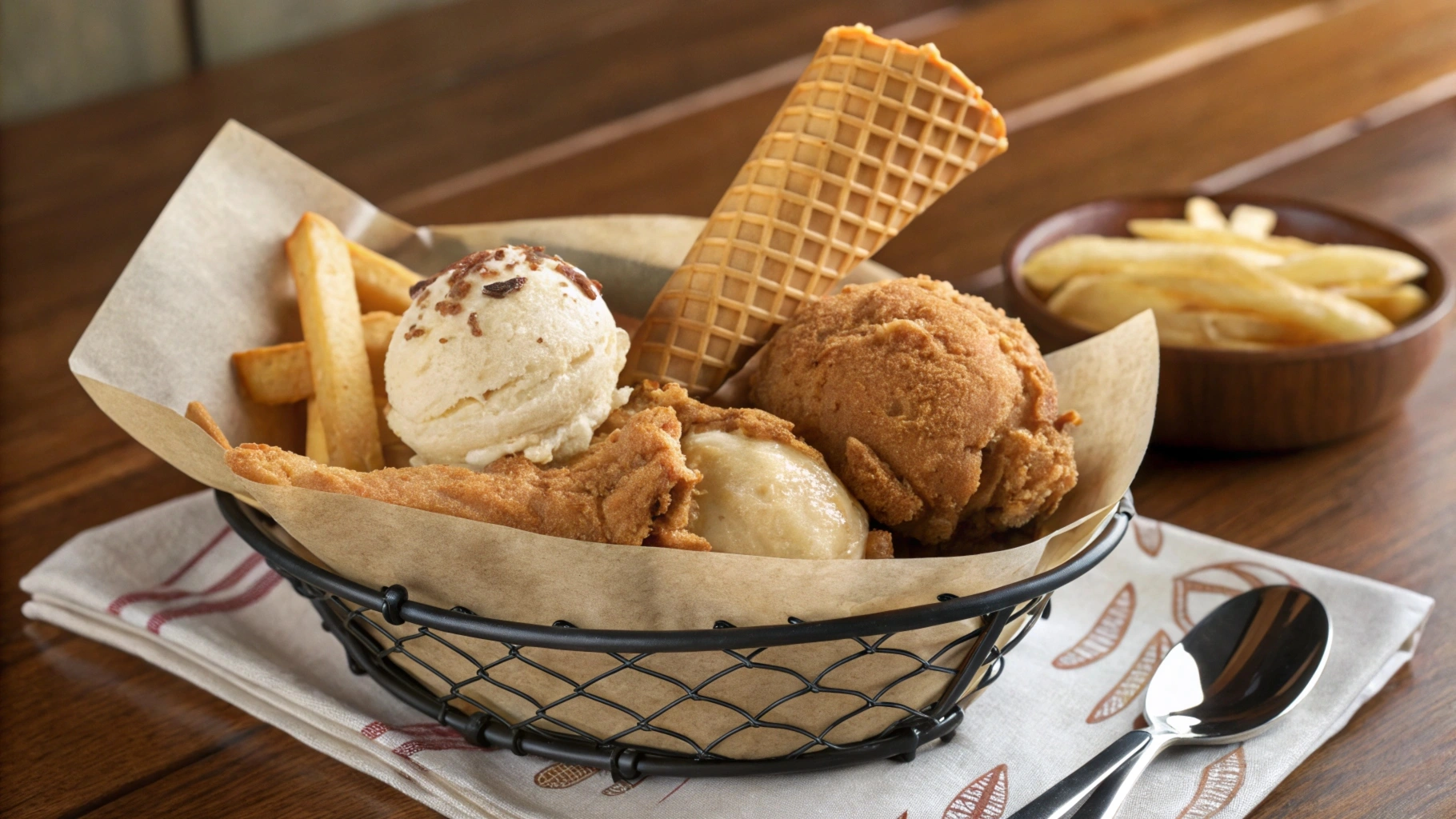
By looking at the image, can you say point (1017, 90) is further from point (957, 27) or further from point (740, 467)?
point (740, 467)

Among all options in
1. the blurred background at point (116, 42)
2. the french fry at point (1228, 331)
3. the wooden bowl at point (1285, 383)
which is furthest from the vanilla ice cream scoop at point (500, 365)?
the blurred background at point (116, 42)

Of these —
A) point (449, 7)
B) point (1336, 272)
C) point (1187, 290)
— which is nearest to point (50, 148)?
point (449, 7)

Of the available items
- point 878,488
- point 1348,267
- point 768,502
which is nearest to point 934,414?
point 878,488

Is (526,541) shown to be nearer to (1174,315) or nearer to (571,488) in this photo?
(571,488)

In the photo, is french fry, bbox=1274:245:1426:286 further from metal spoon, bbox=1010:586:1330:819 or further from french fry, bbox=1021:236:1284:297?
metal spoon, bbox=1010:586:1330:819

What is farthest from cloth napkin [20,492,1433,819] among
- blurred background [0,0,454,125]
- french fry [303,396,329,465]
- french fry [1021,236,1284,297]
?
blurred background [0,0,454,125]

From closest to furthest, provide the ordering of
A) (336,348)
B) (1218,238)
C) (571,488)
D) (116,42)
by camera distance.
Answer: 1. (571,488)
2. (336,348)
3. (1218,238)
4. (116,42)
